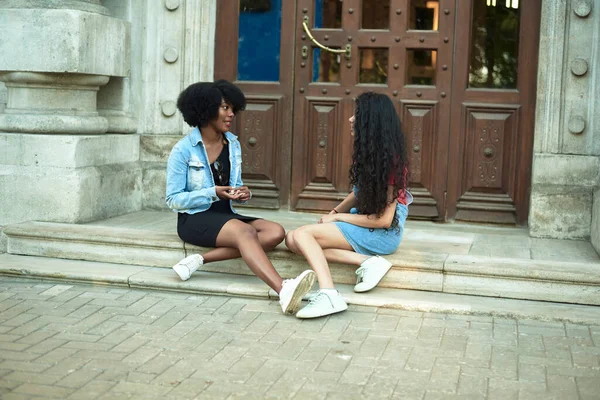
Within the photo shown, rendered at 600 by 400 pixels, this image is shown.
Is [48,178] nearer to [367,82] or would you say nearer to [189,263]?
[189,263]

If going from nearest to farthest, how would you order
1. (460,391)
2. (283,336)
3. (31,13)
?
1. (460,391)
2. (283,336)
3. (31,13)

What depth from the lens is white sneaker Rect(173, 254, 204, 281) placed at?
21.5 feet

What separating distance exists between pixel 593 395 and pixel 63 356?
266 centimetres

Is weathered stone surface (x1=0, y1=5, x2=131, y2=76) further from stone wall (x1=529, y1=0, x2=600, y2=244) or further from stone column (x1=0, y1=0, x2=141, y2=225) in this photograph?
stone wall (x1=529, y1=0, x2=600, y2=244)

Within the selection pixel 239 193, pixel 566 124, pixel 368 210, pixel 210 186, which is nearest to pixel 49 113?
pixel 210 186

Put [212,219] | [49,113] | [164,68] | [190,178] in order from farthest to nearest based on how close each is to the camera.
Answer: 1. [164,68]
2. [49,113]
3. [190,178]
4. [212,219]

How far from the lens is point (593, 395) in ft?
15.3

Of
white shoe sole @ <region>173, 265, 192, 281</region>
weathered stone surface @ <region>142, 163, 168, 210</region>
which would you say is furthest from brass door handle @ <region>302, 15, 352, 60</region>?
white shoe sole @ <region>173, 265, 192, 281</region>

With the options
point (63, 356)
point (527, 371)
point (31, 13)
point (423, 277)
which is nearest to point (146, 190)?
point (31, 13)

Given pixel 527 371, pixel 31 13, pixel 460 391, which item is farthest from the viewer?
pixel 31 13

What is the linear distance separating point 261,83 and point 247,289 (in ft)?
8.58

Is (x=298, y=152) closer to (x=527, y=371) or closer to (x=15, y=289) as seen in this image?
(x=15, y=289)

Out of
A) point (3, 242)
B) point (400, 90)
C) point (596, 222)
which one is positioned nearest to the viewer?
point (596, 222)

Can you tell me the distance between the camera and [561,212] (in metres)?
7.64
